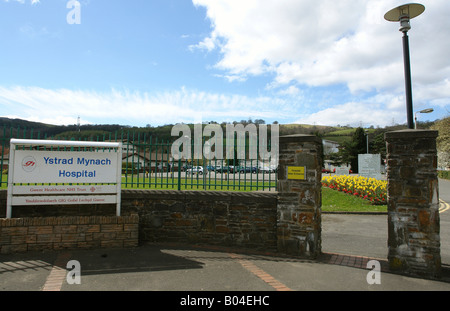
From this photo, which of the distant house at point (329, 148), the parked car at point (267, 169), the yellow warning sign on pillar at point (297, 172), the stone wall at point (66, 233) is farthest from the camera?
the distant house at point (329, 148)

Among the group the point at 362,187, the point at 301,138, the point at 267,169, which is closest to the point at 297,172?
the point at 301,138

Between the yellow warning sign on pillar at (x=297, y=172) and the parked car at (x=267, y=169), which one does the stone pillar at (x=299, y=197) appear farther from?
the parked car at (x=267, y=169)

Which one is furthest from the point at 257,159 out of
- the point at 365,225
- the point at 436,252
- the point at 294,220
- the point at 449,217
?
the point at 449,217

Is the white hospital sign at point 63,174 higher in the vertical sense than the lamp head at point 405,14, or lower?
lower

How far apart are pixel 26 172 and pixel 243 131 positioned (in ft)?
14.9

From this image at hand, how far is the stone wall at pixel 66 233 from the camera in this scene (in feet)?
17.4

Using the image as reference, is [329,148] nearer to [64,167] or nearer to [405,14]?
[405,14]

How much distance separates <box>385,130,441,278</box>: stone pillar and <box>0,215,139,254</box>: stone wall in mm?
4986

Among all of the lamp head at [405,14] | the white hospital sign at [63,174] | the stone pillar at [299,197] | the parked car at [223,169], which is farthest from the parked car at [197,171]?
the lamp head at [405,14]

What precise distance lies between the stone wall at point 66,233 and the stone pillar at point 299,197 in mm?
3103

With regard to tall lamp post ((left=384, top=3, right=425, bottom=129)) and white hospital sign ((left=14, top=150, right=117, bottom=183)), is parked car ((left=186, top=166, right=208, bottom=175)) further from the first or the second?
tall lamp post ((left=384, top=3, right=425, bottom=129))

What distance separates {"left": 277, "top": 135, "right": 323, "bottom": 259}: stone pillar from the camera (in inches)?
212

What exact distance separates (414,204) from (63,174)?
6.76m

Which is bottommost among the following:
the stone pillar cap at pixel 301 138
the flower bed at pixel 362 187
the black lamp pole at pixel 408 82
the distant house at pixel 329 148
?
the flower bed at pixel 362 187
